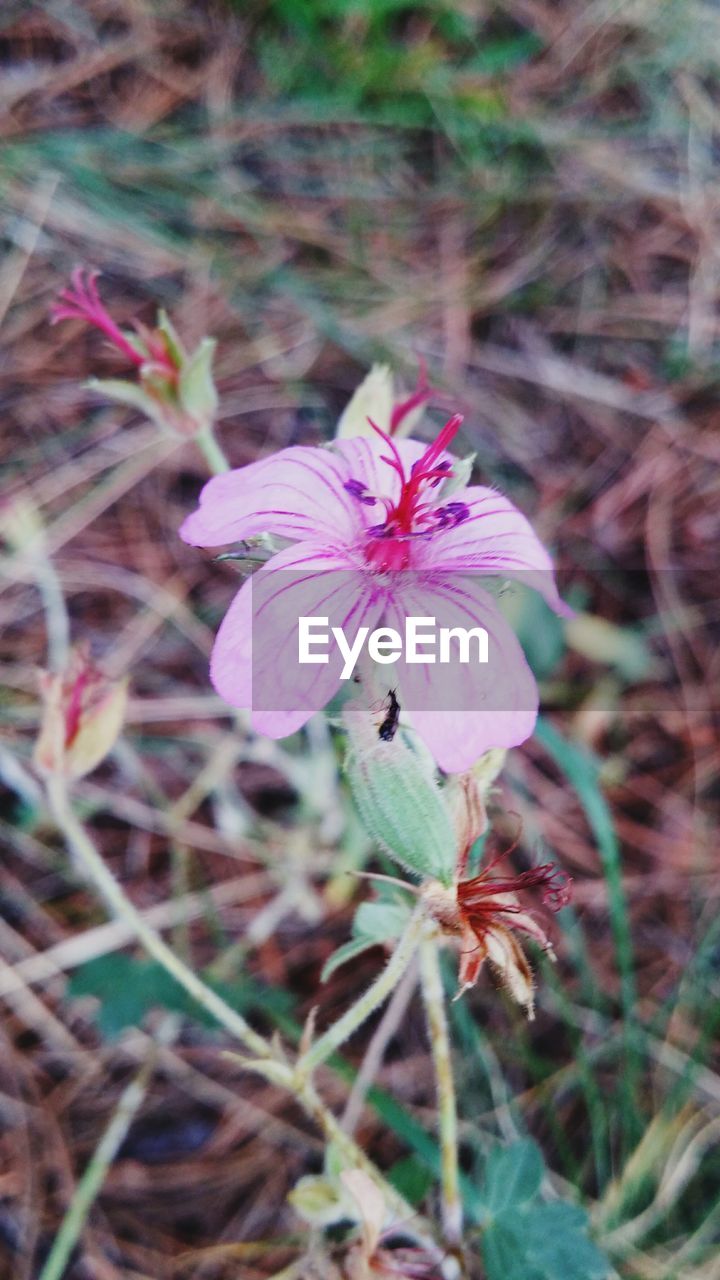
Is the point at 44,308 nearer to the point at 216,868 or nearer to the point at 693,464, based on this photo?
the point at 216,868

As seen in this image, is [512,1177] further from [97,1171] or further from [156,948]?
[97,1171]

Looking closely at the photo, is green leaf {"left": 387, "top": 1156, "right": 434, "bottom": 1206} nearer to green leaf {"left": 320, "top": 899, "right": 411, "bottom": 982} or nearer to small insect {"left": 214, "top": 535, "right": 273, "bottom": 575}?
green leaf {"left": 320, "top": 899, "right": 411, "bottom": 982}

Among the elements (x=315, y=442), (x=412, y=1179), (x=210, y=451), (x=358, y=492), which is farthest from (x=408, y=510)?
(x=315, y=442)

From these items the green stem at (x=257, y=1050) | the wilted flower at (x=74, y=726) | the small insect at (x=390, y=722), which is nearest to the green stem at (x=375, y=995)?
the green stem at (x=257, y=1050)

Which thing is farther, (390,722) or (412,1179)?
(412,1179)

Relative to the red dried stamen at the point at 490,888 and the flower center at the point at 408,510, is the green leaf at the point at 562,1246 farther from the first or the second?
the flower center at the point at 408,510

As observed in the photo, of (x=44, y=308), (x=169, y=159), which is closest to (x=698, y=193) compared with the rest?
(x=169, y=159)

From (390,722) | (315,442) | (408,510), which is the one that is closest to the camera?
(390,722)
